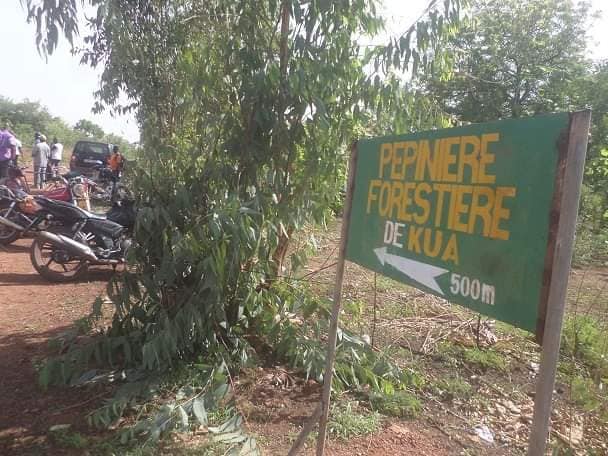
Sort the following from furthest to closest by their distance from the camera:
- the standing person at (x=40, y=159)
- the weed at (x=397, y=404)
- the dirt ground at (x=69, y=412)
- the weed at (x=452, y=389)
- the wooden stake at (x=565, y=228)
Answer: the standing person at (x=40, y=159)
the weed at (x=452, y=389)
the weed at (x=397, y=404)
the dirt ground at (x=69, y=412)
the wooden stake at (x=565, y=228)

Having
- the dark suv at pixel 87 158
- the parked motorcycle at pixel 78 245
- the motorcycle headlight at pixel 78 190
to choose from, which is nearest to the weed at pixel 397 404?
the parked motorcycle at pixel 78 245

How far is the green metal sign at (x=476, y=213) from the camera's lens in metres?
1.17

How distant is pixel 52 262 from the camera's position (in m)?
5.24

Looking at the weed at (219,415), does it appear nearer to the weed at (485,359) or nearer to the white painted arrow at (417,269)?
the white painted arrow at (417,269)

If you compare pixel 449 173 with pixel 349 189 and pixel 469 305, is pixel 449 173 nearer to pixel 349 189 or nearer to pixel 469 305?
pixel 469 305

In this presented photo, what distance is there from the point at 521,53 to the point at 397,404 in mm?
15562

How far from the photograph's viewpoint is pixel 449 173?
146 centimetres

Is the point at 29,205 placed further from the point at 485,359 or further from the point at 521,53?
the point at 521,53

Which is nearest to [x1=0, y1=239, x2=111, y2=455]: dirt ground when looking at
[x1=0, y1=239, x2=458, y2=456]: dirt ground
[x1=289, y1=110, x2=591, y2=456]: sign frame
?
[x1=0, y1=239, x2=458, y2=456]: dirt ground

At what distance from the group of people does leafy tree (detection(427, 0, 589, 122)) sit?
12.0m

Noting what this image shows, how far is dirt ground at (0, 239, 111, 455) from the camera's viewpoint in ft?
8.29

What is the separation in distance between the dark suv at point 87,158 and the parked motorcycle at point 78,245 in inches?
363

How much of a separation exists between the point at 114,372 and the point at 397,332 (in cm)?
249

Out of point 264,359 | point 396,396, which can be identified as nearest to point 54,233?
point 264,359
